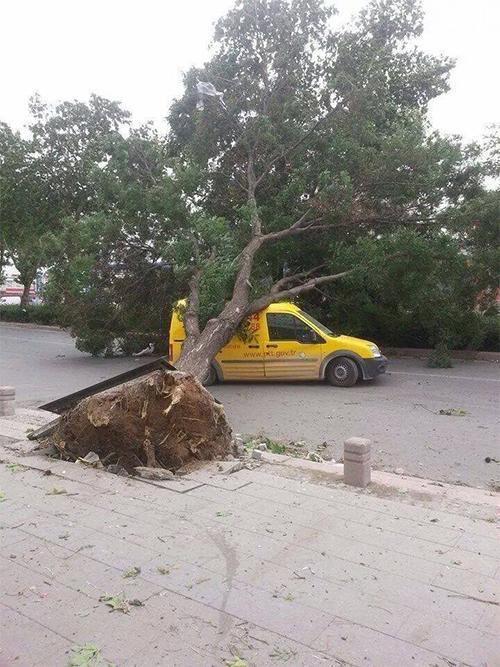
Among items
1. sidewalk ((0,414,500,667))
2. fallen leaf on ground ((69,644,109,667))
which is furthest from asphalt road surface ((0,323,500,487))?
fallen leaf on ground ((69,644,109,667))

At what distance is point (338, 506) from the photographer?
4574 mm

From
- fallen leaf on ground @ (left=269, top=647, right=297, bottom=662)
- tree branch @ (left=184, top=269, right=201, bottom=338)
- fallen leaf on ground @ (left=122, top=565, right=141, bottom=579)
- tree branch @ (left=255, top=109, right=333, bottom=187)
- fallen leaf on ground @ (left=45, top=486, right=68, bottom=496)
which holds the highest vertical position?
tree branch @ (left=255, top=109, right=333, bottom=187)

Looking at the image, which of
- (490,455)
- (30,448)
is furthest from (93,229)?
(490,455)

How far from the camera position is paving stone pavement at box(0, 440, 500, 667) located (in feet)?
8.95

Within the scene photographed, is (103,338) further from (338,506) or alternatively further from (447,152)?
(338,506)

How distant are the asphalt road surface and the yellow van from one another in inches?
11.9

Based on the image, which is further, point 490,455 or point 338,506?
point 490,455

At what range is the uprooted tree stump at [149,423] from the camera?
18.6ft

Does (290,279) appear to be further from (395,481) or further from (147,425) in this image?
(395,481)

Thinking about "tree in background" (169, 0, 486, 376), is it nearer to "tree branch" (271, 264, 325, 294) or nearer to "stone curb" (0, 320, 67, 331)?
"tree branch" (271, 264, 325, 294)

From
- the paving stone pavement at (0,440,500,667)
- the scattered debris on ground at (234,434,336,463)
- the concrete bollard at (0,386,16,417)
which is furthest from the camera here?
the concrete bollard at (0,386,16,417)

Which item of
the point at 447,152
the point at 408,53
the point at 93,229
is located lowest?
the point at 93,229

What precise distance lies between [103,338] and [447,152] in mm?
10079

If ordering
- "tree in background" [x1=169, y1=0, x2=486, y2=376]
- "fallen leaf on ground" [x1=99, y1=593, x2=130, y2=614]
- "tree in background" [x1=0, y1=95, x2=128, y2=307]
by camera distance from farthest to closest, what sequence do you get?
"tree in background" [x1=0, y1=95, x2=128, y2=307] → "tree in background" [x1=169, y1=0, x2=486, y2=376] → "fallen leaf on ground" [x1=99, y1=593, x2=130, y2=614]
